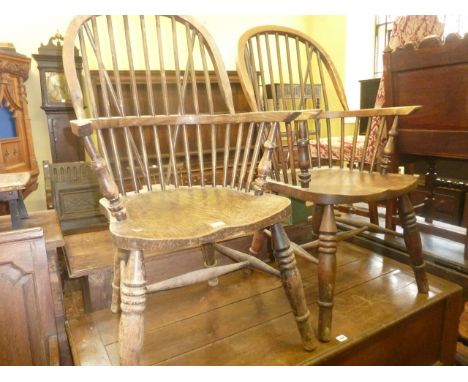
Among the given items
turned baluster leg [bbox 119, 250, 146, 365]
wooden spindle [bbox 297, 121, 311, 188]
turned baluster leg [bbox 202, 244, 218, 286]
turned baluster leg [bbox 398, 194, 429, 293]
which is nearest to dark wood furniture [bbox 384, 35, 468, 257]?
turned baluster leg [bbox 398, 194, 429, 293]

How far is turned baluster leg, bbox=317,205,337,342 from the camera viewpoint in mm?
994

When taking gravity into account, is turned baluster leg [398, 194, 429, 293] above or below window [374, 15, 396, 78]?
below

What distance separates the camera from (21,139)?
2316mm

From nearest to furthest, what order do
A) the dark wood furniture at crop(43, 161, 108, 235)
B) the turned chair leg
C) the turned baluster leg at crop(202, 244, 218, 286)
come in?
1. the turned chair leg
2. the turned baluster leg at crop(202, 244, 218, 286)
3. the dark wood furniture at crop(43, 161, 108, 235)

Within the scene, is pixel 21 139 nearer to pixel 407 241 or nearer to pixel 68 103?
pixel 68 103

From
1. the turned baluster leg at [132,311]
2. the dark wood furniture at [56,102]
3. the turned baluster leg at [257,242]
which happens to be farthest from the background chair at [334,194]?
the dark wood furniture at [56,102]

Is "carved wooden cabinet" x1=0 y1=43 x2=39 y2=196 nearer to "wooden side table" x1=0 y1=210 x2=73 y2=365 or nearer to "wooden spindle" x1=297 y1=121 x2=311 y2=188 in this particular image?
"wooden side table" x1=0 y1=210 x2=73 y2=365

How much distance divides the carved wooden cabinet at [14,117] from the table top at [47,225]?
0.97 m

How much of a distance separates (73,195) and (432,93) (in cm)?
209

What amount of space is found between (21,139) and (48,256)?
4.98 feet

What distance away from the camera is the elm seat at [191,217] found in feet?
2.49

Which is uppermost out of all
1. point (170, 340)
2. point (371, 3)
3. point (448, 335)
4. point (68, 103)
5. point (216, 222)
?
point (371, 3)

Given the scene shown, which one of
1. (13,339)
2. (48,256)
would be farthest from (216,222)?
(13,339)

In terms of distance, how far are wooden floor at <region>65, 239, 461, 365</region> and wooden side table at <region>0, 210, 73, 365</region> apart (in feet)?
0.16
